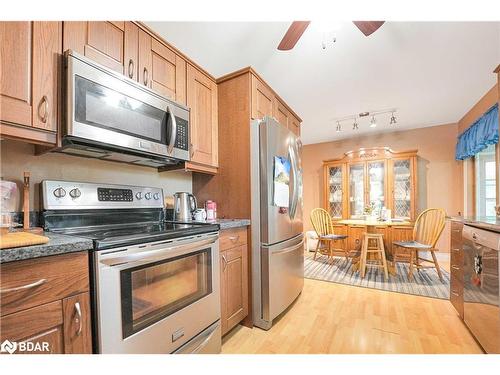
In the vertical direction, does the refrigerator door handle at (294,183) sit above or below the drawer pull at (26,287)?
above

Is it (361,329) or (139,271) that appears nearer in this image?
(139,271)

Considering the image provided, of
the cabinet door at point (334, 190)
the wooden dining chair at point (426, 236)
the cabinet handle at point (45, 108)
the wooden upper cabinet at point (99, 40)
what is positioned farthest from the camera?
the cabinet door at point (334, 190)

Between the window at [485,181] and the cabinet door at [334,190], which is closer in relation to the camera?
the window at [485,181]

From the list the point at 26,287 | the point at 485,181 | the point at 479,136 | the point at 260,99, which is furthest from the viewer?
the point at 485,181

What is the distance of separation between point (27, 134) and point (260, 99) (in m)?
1.57

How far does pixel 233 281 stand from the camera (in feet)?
5.45

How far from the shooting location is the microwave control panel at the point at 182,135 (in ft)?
5.17

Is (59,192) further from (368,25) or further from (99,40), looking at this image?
(368,25)

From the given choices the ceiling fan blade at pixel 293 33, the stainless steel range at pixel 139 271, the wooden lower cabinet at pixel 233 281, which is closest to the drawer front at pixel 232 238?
the wooden lower cabinet at pixel 233 281

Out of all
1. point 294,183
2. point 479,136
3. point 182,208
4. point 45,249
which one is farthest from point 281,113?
point 479,136

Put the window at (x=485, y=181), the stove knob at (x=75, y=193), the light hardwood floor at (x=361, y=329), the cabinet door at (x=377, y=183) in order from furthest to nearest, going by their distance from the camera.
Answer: the cabinet door at (x=377, y=183)
the window at (x=485, y=181)
the light hardwood floor at (x=361, y=329)
the stove knob at (x=75, y=193)

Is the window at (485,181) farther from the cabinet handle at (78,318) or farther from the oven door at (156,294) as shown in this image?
the cabinet handle at (78,318)

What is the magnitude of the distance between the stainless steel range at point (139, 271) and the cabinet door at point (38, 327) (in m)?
0.11

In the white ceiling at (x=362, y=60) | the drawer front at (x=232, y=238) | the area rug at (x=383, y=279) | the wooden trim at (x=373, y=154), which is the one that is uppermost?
the white ceiling at (x=362, y=60)
